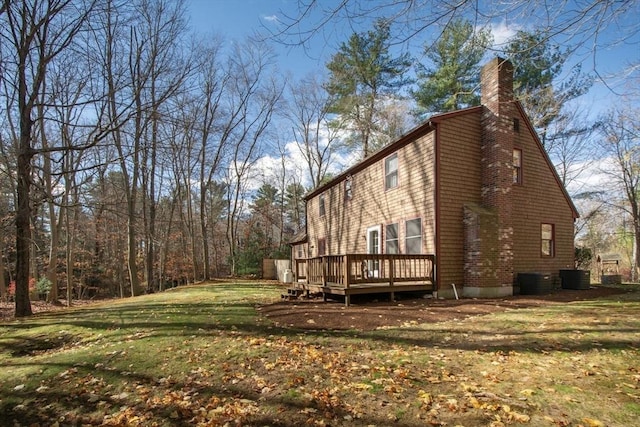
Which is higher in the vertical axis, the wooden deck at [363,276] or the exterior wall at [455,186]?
the exterior wall at [455,186]

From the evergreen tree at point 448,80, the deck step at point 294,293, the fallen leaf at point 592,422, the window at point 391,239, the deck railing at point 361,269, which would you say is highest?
the evergreen tree at point 448,80

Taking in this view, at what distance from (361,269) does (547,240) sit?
7.64 metres

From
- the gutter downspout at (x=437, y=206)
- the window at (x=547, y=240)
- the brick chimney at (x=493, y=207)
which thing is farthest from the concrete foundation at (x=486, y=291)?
the window at (x=547, y=240)

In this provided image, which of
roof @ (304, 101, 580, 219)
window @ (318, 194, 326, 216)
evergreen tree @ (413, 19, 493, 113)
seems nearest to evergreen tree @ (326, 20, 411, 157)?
evergreen tree @ (413, 19, 493, 113)

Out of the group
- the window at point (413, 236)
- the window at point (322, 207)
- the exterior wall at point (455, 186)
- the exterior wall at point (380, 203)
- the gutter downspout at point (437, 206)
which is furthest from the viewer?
the window at point (322, 207)

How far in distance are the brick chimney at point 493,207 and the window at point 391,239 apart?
8.27 feet

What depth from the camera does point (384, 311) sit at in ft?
27.5

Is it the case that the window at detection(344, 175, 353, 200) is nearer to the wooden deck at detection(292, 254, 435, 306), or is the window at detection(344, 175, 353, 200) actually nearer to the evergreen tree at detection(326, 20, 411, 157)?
the wooden deck at detection(292, 254, 435, 306)

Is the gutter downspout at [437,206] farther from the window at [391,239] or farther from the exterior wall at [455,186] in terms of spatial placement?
the window at [391,239]

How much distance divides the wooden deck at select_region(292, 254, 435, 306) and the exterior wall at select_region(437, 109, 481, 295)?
1.83 feet

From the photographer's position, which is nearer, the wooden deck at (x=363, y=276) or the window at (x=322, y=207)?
the wooden deck at (x=363, y=276)

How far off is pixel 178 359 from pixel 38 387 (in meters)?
1.65

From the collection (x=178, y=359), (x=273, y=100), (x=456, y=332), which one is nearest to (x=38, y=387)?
(x=178, y=359)

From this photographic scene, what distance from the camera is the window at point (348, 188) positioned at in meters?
16.2
